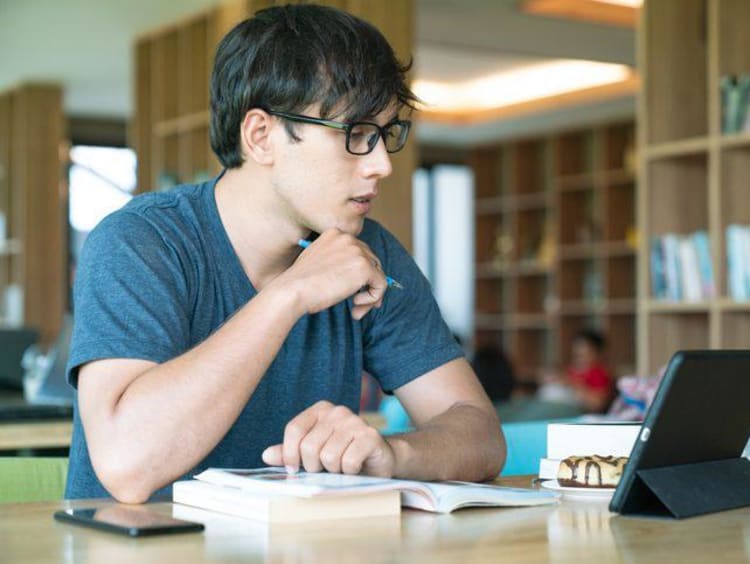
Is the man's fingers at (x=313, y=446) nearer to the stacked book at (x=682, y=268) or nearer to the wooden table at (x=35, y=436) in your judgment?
the wooden table at (x=35, y=436)

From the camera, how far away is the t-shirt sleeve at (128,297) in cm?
165

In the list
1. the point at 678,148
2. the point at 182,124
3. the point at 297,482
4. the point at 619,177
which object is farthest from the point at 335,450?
the point at 619,177

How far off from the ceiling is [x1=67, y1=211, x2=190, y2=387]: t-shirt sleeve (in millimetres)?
5042

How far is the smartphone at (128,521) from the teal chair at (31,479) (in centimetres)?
49

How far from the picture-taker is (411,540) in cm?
123

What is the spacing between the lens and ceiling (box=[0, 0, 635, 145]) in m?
6.96

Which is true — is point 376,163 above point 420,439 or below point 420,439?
above

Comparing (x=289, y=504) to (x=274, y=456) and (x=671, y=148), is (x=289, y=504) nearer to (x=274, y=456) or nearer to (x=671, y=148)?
(x=274, y=456)

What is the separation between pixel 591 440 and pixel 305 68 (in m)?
0.68

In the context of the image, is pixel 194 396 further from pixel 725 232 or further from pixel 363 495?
pixel 725 232

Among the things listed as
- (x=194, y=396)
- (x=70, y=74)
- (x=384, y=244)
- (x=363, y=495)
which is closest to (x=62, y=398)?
(x=384, y=244)

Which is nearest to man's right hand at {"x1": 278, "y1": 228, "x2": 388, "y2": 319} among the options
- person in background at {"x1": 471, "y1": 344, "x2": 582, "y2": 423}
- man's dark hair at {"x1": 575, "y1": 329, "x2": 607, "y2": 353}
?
person in background at {"x1": 471, "y1": 344, "x2": 582, "y2": 423}

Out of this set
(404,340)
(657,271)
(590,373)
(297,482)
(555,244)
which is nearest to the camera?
(297,482)

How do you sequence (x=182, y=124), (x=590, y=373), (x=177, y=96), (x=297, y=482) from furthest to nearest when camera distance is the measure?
(x=590, y=373), (x=177, y=96), (x=182, y=124), (x=297, y=482)
